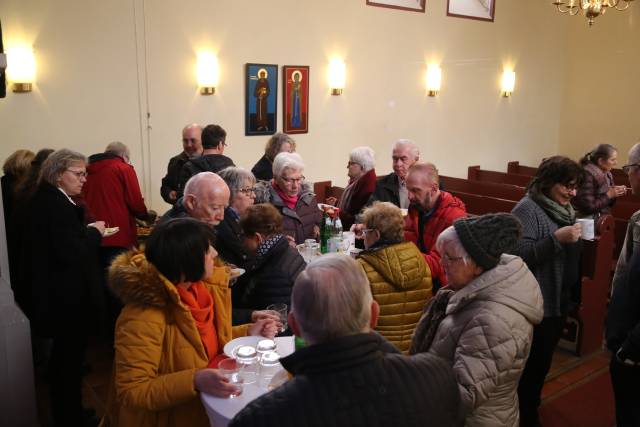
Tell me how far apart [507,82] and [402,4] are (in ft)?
9.92

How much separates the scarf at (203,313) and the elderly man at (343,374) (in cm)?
77

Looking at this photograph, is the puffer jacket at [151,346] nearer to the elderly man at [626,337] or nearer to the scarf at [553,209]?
the elderly man at [626,337]

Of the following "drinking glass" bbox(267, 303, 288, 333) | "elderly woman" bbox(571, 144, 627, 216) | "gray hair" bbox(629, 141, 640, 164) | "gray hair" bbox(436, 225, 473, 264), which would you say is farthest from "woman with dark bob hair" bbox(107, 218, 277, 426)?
"elderly woman" bbox(571, 144, 627, 216)

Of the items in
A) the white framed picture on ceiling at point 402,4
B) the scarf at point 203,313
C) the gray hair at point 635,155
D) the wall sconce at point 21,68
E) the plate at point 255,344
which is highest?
the white framed picture on ceiling at point 402,4

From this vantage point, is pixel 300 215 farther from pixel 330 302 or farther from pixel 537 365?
pixel 330 302

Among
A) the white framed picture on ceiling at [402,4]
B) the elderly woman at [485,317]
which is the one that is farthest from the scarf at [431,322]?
the white framed picture on ceiling at [402,4]

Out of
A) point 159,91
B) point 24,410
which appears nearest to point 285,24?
point 159,91

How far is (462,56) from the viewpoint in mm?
9359

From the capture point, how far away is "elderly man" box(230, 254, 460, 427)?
1236mm

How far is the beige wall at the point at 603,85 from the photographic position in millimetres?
10352

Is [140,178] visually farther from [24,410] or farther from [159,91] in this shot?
[24,410]

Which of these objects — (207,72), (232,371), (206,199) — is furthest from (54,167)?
(207,72)

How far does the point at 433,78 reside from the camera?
8.93 metres

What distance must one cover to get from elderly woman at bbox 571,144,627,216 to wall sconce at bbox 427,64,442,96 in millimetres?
3601
